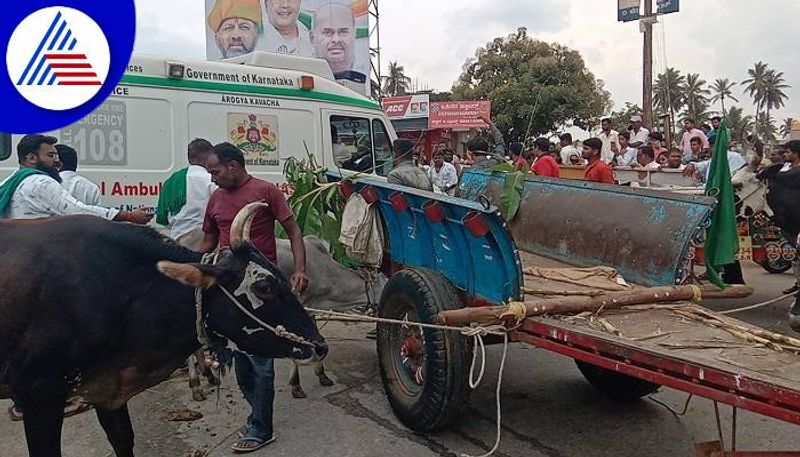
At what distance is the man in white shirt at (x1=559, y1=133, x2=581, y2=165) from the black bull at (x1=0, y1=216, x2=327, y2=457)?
8.24m

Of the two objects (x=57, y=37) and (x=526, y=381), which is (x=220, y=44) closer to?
(x=57, y=37)

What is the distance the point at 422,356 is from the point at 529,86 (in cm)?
1890

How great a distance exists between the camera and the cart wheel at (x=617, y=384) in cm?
451

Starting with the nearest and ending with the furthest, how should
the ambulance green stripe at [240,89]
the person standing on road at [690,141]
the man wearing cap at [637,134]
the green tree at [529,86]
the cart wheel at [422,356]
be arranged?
the cart wheel at [422,356] → the ambulance green stripe at [240,89] → the person standing on road at [690,141] → the man wearing cap at [637,134] → the green tree at [529,86]

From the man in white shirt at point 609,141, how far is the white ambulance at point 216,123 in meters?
4.48

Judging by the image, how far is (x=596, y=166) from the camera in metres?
6.46

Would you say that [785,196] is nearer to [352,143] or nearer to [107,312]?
[352,143]

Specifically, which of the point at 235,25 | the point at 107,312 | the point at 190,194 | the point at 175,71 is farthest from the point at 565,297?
the point at 235,25

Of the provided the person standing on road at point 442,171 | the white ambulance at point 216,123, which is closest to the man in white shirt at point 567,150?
the person standing on road at point 442,171

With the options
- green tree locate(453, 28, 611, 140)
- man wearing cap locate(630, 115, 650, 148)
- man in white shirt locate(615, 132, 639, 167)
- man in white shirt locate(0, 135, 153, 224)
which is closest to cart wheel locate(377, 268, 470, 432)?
man in white shirt locate(0, 135, 153, 224)

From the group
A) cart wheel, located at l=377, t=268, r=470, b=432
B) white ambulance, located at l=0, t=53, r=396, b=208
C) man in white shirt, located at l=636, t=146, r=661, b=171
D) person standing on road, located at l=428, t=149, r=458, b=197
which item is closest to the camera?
cart wheel, located at l=377, t=268, r=470, b=432

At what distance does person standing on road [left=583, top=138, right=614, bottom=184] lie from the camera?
6414 millimetres

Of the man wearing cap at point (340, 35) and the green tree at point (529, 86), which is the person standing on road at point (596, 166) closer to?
the green tree at point (529, 86)

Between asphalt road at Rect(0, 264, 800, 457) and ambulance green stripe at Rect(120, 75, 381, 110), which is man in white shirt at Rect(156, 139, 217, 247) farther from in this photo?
ambulance green stripe at Rect(120, 75, 381, 110)
